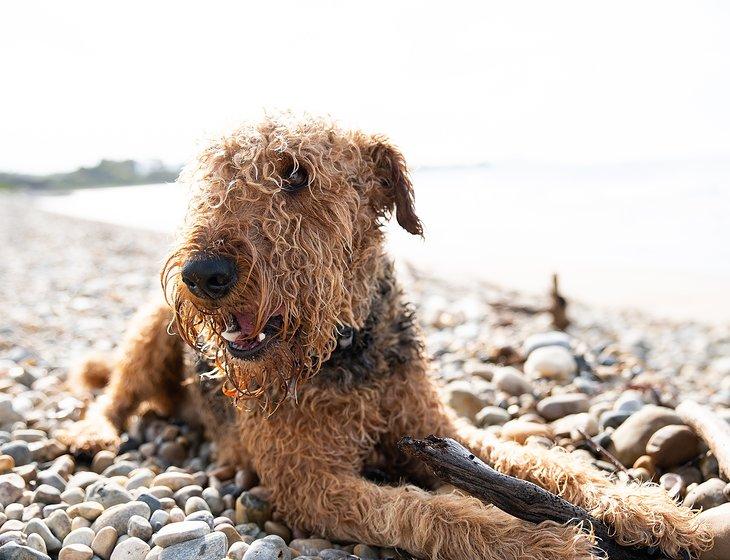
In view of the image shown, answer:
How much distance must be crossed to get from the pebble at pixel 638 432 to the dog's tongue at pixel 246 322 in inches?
93.3

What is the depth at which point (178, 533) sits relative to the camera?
2.78 m

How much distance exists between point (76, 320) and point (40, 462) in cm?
435

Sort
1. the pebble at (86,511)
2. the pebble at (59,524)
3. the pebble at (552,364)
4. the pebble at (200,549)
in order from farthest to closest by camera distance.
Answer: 1. the pebble at (552,364)
2. the pebble at (86,511)
3. the pebble at (59,524)
4. the pebble at (200,549)

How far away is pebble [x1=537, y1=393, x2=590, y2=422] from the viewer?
441cm

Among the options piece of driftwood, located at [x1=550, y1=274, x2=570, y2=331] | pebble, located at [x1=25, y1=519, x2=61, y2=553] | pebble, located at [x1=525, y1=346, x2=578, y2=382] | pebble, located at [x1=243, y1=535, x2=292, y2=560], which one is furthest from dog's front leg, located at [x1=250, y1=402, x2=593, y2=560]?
piece of driftwood, located at [x1=550, y1=274, x2=570, y2=331]

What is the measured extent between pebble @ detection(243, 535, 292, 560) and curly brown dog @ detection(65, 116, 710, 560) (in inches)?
13.0

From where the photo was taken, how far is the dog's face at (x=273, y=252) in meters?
2.68

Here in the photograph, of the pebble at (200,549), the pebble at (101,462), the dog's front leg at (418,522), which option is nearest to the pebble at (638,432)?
the dog's front leg at (418,522)

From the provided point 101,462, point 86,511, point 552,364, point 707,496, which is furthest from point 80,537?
point 552,364

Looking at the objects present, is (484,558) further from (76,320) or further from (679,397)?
(76,320)

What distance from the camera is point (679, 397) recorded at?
504 cm

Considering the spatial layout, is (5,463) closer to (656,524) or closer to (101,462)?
(101,462)

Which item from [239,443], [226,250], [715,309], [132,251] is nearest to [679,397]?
[239,443]

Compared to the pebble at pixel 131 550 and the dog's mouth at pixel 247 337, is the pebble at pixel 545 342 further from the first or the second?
the pebble at pixel 131 550
